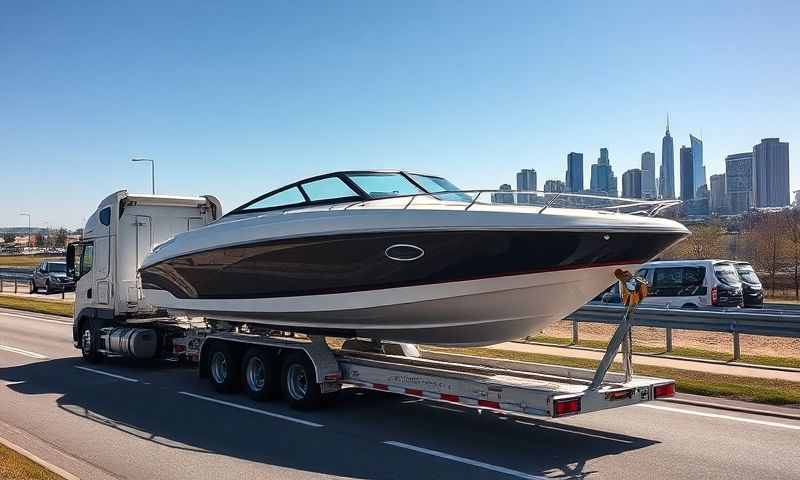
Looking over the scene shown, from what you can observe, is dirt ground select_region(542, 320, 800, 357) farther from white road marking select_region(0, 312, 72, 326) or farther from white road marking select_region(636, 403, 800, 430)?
white road marking select_region(0, 312, 72, 326)

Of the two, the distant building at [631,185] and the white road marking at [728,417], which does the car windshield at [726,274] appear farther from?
the white road marking at [728,417]

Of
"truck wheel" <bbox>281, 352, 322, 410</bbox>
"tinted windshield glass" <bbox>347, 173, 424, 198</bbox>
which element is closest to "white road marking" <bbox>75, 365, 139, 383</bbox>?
"truck wheel" <bbox>281, 352, 322, 410</bbox>

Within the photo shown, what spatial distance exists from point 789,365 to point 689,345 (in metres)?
4.38

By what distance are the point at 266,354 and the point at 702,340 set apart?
11.9 meters

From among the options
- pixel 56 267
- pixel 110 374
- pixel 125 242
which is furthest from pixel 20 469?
pixel 56 267

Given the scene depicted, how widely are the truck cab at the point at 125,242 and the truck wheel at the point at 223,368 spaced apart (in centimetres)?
340

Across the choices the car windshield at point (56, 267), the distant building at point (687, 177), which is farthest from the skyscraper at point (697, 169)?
the car windshield at point (56, 267)

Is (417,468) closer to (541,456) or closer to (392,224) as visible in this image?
(541,456)

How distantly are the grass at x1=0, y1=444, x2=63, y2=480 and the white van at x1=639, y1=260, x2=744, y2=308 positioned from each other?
16.1 meters

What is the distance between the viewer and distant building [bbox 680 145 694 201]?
9.18 metres

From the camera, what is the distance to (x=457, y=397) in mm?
7973

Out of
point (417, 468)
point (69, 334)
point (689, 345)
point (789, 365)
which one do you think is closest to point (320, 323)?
point (417, 468)

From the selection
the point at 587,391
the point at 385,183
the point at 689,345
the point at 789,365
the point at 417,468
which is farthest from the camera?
the point at 689,345

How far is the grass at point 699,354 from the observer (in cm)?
1258
